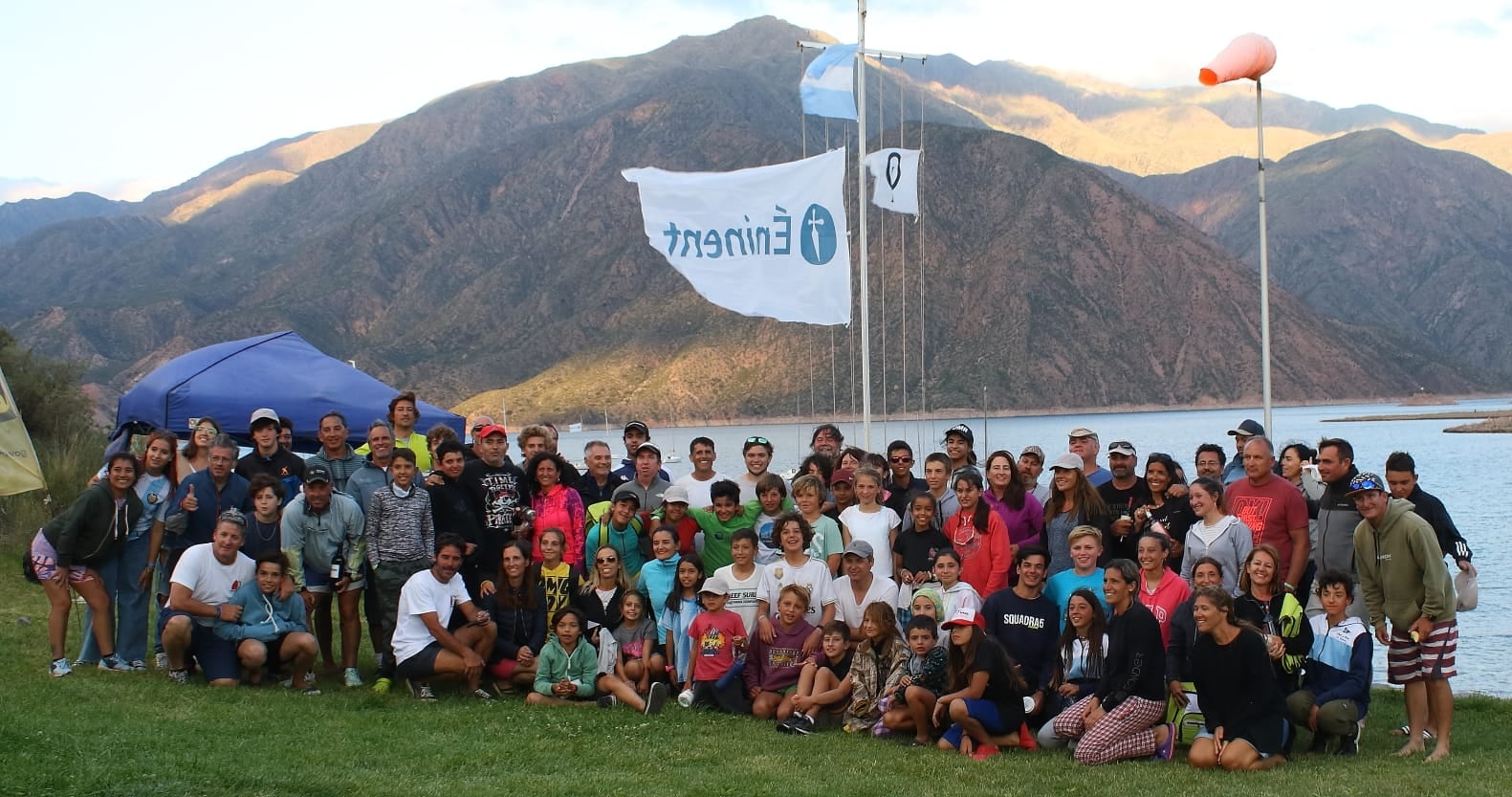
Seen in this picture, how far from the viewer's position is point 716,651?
9.17 m

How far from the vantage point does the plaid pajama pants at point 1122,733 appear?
7719 mm

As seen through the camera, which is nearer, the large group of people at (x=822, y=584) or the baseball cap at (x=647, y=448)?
the large group of people at (x=822, y=584)

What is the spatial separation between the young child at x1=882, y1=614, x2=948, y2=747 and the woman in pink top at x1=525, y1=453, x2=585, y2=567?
2655 mm

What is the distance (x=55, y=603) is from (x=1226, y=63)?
33.9ft

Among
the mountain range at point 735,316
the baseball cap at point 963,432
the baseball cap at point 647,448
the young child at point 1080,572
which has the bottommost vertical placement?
the young child at point 1080,572

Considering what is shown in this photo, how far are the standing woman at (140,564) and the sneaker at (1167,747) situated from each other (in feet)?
22.7

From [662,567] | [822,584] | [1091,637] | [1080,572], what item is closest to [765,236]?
[662,567]

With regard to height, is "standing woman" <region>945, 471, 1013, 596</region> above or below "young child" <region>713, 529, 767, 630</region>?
above

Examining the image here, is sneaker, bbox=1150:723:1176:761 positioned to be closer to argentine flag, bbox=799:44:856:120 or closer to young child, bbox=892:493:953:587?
young child, bbox=892:493:953:587

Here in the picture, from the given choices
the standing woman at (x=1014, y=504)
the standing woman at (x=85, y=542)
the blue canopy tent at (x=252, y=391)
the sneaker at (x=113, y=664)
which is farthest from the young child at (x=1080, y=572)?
the blue canopy tent at (x=252, y=391)

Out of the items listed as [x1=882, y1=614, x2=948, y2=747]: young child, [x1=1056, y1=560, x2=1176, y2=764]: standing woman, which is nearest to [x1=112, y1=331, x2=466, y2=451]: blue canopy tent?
[x1=882, y1=614, x2=948, y2=747]: young child

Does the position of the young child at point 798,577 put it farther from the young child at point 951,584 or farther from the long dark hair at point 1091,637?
the long dark hair at point 1091,637

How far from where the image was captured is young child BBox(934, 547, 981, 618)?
8.52 metres

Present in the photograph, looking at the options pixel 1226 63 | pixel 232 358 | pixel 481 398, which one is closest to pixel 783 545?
pixel 1226 63
